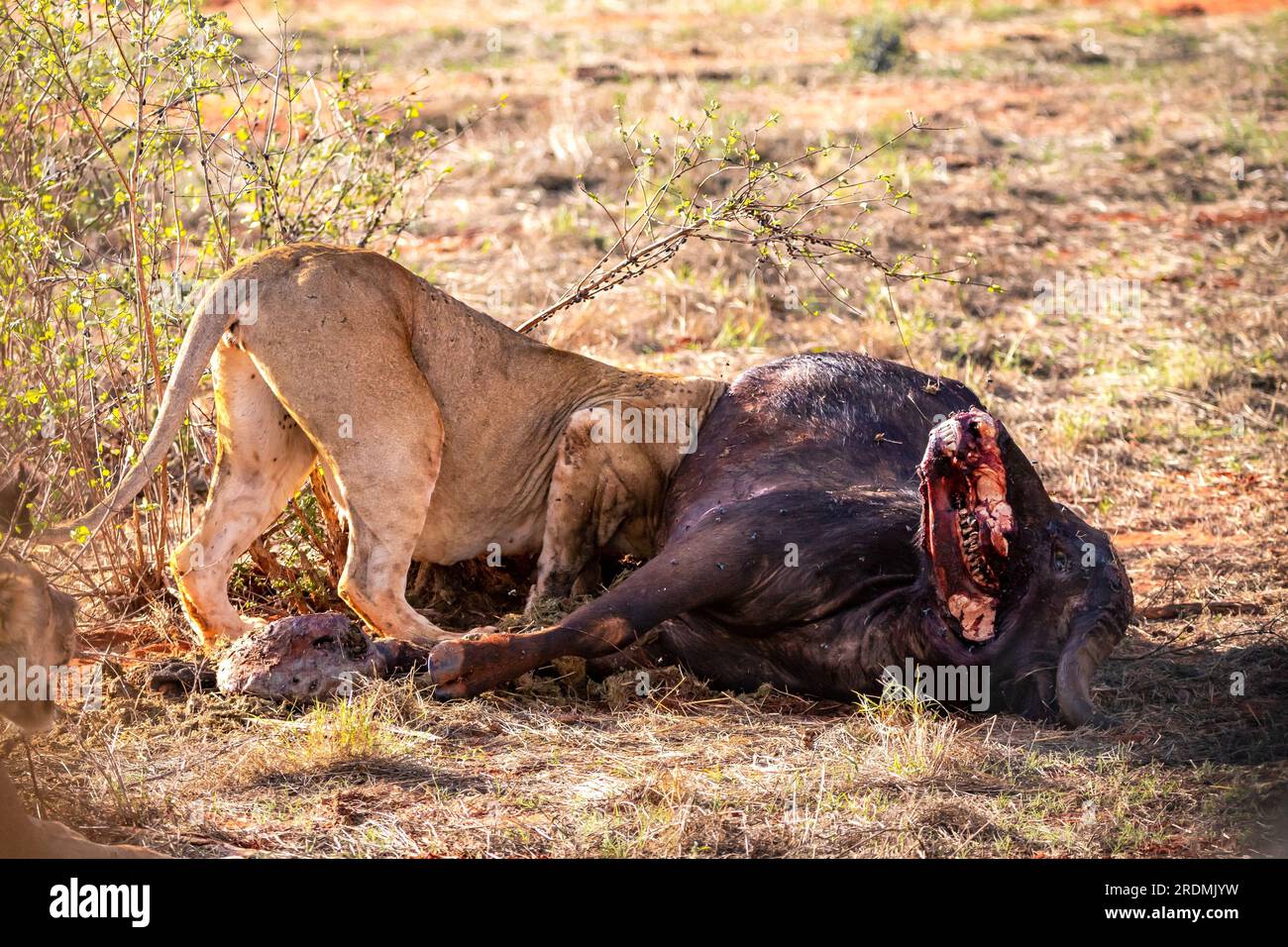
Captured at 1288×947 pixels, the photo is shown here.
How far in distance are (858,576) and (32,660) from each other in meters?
2.59

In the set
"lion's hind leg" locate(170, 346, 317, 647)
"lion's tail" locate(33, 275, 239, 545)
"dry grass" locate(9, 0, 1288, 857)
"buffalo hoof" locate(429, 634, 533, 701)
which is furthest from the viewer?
"lion's hind leg" locate(170, 346, 317, 647)

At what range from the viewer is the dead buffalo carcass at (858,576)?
15.9 feet

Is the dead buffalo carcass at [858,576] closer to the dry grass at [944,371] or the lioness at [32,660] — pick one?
the dry grass at [944,371]

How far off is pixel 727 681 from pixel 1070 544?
123 cm

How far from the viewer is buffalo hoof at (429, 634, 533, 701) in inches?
189

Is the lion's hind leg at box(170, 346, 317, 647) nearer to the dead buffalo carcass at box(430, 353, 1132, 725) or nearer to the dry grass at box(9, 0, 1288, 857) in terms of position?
the dry grass at box(9, 0, 1288, 857)

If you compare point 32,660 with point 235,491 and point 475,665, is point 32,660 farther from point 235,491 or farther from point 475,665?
point 235,491

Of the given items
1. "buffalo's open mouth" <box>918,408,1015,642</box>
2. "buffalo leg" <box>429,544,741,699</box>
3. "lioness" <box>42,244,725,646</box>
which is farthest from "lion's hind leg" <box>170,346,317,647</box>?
"buffalo's open mouth" <box>918,408,1015,642</box>

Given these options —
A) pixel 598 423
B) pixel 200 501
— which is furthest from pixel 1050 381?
pixel 200 501

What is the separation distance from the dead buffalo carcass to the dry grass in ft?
0.48

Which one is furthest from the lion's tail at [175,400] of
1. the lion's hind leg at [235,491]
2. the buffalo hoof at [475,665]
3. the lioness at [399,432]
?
the buffalo hoof at [475,665]

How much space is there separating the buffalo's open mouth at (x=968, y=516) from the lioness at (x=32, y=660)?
2541 millimetres

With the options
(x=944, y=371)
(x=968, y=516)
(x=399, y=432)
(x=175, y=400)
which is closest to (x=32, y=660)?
(x=175, y=400)
